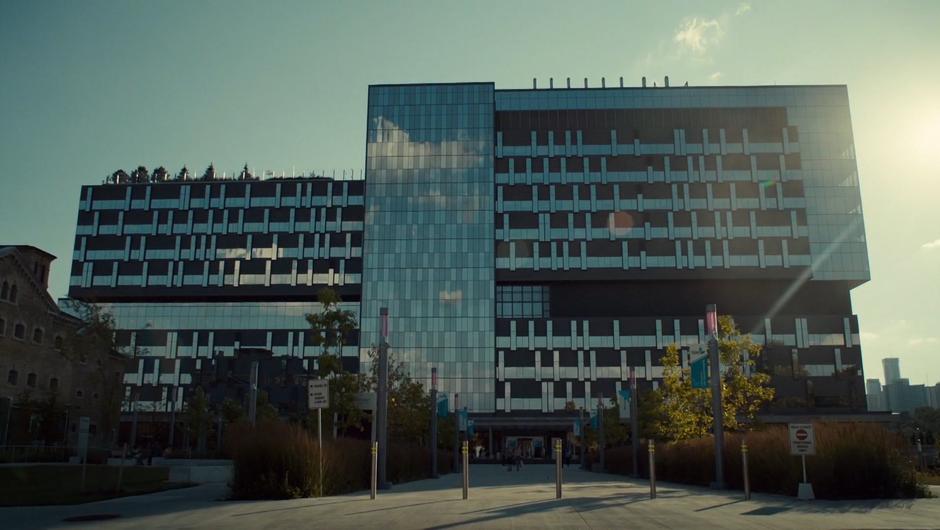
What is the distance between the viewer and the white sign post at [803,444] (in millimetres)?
17906

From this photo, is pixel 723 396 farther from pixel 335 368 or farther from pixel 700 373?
pixel 335 368

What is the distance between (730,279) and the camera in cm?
10031

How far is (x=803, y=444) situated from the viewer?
17984mm

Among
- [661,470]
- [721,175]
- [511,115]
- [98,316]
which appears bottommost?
[661,470]

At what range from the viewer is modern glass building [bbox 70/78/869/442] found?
3878 inches

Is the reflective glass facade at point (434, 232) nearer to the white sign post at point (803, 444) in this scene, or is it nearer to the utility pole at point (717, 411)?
the utility pole at point (717, 411)

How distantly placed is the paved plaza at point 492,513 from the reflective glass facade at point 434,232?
80.0 meters

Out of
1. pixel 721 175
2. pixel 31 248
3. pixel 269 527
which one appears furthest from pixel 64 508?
pixel 721 175

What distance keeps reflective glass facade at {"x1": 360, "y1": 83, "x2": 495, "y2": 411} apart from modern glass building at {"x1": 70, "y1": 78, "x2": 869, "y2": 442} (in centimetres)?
27

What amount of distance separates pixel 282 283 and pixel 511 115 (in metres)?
39.8

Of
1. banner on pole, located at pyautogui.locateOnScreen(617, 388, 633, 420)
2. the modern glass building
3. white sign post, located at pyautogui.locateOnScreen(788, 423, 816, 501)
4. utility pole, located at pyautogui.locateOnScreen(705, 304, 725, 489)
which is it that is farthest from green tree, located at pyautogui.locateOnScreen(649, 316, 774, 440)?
the modern glass building

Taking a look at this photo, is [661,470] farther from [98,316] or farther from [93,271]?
[93,271]

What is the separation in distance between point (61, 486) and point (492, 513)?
55.3ft

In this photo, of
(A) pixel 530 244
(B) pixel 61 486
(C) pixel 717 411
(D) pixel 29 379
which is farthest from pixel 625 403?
(A) pixel 530 244
